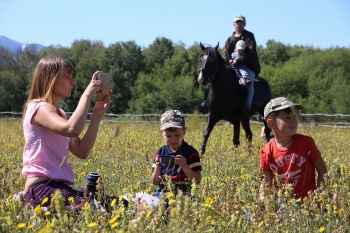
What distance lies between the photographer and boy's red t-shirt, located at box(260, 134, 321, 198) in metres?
5.11

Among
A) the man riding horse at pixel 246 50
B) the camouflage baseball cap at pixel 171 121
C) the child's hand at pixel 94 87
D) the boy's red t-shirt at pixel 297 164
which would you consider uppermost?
the man riding horse at pixel 246 50

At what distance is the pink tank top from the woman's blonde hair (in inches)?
4.7

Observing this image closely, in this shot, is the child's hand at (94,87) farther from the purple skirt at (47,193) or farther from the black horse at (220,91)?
the black horse at (220,91)

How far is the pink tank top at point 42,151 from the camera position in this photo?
4.69m

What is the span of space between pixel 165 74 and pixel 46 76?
91135 mm

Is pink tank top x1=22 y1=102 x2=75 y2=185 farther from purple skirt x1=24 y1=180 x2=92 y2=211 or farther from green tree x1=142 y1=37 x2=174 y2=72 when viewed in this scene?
green tree x1=142 y1=37 x2=174 y2=72

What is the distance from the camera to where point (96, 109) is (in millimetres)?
4758

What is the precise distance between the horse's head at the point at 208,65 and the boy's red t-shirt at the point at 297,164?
6628 millimetres

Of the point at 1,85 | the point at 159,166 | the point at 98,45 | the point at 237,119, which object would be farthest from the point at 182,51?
the point at 159,166

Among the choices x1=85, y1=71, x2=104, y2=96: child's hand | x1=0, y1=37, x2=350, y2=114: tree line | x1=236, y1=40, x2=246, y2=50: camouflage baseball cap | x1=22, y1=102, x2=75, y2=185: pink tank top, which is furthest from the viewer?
x1=0, y1=37, x2=350, y2=114: tree line

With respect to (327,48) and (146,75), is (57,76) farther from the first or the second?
(327,48)

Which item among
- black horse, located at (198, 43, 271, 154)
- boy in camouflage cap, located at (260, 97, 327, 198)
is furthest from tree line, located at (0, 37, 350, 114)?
boy in camouflage cap, located at (260, 97, 327, 198)

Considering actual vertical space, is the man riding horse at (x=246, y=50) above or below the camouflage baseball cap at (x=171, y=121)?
above

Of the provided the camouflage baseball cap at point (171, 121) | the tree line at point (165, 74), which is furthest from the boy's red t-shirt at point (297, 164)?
the tree line at point (165, 74)
